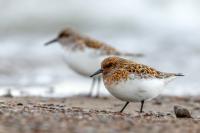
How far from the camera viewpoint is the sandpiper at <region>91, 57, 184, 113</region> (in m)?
9.07

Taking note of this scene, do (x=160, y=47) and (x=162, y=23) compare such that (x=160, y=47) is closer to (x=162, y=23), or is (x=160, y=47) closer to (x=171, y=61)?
(x=171, y=61)

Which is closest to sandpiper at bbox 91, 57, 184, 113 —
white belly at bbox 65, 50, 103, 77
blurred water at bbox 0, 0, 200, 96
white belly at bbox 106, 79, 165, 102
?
white belly at bbox 106, 79, 165, 102

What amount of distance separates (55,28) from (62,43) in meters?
7.79

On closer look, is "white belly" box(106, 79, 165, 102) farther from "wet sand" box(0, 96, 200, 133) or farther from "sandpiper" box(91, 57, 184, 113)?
"wet sand" box(0, 96, 200, 133)

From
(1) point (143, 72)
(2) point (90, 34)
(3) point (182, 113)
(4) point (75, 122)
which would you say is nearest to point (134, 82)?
(1) point (143, 72)

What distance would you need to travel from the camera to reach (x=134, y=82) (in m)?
9.09

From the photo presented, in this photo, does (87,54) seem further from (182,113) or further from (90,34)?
(90,34)

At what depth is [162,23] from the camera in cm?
2366

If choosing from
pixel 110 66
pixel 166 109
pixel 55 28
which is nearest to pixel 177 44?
pixel 55 28

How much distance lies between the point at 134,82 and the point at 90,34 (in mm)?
12281

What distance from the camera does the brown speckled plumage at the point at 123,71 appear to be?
9172 millimetres

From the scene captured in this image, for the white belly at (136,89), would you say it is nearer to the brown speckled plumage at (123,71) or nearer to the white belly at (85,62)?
the brown speckled plumage at (123,71)

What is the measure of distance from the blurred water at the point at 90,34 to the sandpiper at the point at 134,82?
13.8 ft

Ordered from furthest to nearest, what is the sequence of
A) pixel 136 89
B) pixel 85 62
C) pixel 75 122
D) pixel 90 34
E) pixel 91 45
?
pixel 90 34 < pixel 91 45 < pixel 85 62 < pixel 136 89 < pixel 75 122
